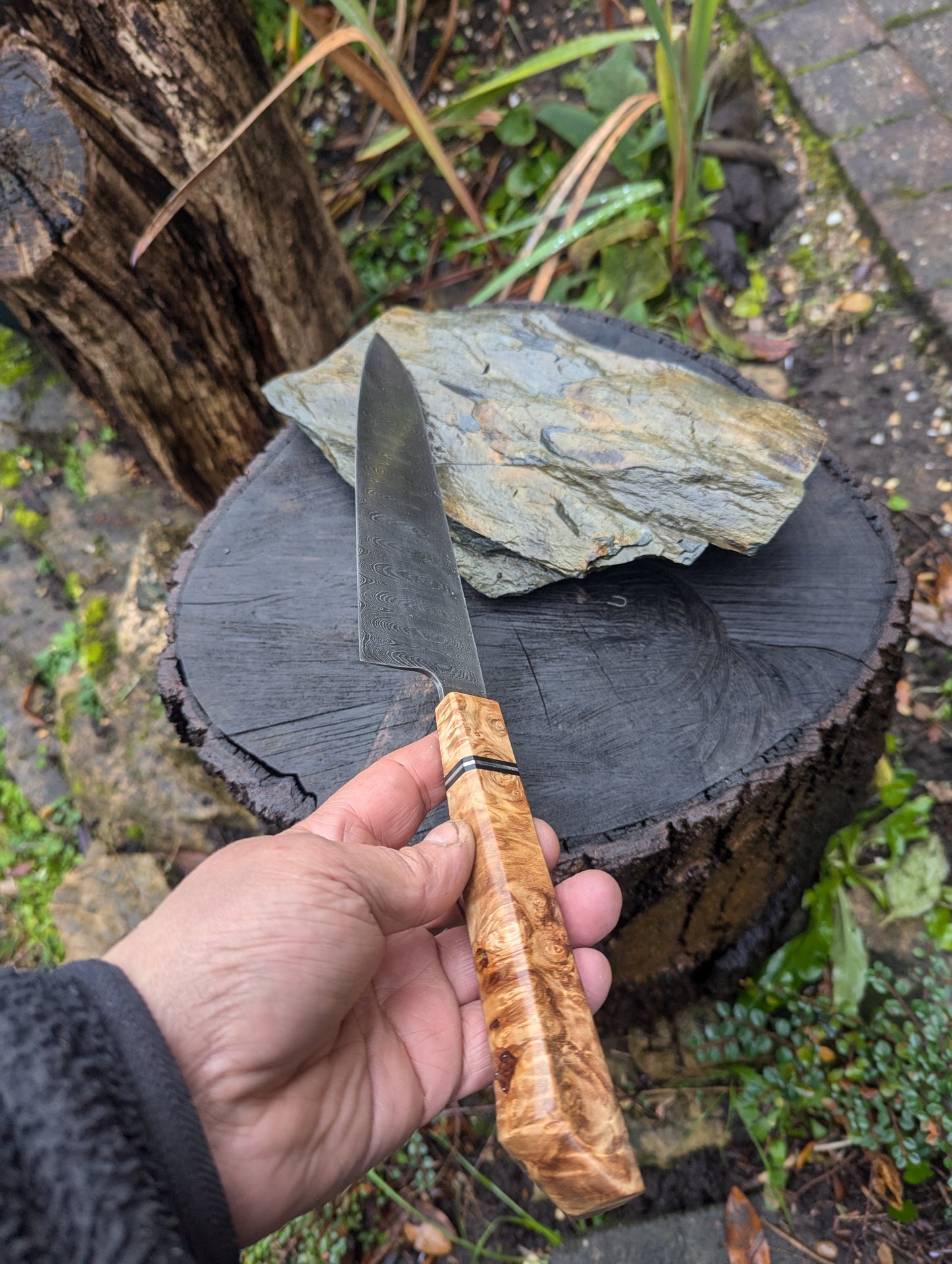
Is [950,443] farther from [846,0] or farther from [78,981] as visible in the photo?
[78,981]

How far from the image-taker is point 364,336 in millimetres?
2109

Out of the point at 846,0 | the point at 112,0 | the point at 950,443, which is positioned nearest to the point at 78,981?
the point at 112,0

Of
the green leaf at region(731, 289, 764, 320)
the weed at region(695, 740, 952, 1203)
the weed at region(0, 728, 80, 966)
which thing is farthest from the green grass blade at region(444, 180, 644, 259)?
the weed at region(0, 728, 80, 966)

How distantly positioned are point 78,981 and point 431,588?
86cm

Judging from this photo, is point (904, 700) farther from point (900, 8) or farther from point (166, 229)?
point (900, 8)

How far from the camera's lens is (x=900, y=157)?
3.15m

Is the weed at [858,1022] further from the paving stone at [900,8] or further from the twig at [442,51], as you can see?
the twig at [442,51]

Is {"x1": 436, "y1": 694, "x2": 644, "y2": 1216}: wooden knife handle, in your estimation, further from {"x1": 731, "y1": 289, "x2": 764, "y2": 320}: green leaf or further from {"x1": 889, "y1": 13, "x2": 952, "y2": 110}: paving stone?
{"x1": 889, "y1": 13, "x2": 952, "y2": 110}: paving stone

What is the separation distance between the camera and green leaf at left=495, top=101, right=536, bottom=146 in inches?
139

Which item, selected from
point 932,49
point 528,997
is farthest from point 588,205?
point 528,997

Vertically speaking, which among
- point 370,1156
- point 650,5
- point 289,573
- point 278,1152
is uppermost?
point 650,5

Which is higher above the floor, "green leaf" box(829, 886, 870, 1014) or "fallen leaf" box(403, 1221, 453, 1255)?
"fallen leaf" box(403, 1221, 453, 1255)

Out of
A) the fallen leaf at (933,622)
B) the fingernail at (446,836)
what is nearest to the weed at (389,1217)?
the fingernail at (446,836)

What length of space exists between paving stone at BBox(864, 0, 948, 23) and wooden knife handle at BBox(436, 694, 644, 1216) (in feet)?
12.6
